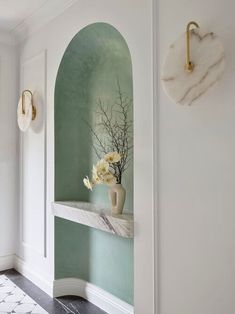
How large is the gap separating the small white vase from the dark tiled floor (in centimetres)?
91

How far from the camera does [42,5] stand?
2885 mm

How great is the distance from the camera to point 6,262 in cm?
355

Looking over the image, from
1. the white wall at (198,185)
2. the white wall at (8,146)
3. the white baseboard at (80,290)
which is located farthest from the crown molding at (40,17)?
the white baseboard at (80,290)

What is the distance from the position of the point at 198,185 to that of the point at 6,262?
270cm

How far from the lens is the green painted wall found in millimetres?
2621

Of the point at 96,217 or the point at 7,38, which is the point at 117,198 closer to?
the point at 96,217

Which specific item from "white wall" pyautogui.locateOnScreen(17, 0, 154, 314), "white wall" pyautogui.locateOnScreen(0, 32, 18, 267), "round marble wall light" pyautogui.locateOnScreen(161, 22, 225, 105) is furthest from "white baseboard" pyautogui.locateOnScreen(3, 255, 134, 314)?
"round marble wall light" pyautogui.locateOnScreen(161, 22, 225, 105)

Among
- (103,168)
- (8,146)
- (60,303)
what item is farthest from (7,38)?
(60,303)

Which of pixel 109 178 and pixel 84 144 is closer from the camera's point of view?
pixel 109 178

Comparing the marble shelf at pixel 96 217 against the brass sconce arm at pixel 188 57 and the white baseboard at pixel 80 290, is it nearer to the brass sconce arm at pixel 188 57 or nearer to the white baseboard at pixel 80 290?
the white baseboard at pixel 80 290

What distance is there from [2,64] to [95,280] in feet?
8.01

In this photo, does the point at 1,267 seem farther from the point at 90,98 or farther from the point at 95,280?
the point at 90,98

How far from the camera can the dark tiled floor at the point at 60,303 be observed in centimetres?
260

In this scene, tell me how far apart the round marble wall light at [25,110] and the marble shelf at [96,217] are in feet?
2.95
